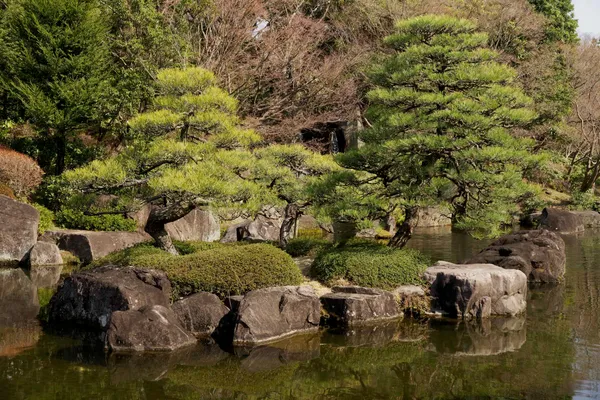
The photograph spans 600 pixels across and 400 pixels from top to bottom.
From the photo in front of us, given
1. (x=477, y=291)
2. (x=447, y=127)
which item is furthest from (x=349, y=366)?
(x=447, y=127)

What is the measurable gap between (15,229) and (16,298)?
4594mm

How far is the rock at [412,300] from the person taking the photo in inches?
457

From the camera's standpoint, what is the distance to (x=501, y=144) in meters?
11.9

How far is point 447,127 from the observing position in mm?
12156

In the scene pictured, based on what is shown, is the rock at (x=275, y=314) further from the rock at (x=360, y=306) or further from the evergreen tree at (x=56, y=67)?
the evergreen tree at (x=56, y=67)

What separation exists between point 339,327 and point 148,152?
4.75 meters

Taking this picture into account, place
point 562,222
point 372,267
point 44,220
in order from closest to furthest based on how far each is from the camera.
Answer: point 372,267, point 44,220, point 562,222

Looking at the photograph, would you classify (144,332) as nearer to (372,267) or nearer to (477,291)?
(372,267)

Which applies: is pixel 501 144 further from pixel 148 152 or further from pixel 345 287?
pixel 148 152

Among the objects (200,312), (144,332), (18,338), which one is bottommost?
(18,338)

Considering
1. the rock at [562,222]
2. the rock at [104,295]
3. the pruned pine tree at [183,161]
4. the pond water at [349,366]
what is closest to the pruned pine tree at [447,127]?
the pruned pine tree at [183,161]

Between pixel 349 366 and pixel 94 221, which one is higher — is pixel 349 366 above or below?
below

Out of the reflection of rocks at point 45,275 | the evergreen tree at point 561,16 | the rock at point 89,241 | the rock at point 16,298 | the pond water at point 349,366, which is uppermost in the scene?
the evergreen tree at point 561,16

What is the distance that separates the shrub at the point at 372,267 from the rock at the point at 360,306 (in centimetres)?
54
